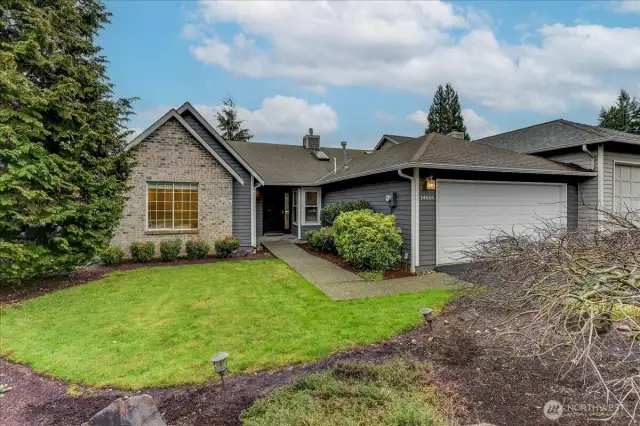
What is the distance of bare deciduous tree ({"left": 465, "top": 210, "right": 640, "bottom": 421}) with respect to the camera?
230 centimetres

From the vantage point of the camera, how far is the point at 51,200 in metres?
7.91

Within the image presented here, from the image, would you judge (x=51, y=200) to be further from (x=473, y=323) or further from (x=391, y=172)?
(x=473, y=323)

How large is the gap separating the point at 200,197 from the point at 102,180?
320 cm

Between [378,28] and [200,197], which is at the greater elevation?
[378,28]

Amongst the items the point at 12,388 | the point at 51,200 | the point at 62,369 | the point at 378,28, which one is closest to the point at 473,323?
the point at 62,369

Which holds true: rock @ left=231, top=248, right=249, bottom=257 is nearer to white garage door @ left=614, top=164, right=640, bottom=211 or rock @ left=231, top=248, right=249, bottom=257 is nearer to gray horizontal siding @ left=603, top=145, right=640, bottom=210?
gray horizontal siding @ left=603, top=145, right=640, bottom=210

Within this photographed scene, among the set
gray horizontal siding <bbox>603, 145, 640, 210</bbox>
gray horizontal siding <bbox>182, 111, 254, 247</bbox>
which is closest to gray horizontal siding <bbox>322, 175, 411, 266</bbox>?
gray horizontal siding <bbox>182, 111, 254, 247</bbox>

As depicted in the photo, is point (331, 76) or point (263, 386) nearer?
point (263, 386)

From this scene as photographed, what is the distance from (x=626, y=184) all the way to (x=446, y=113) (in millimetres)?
28395

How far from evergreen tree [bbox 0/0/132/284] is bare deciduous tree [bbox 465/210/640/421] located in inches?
355

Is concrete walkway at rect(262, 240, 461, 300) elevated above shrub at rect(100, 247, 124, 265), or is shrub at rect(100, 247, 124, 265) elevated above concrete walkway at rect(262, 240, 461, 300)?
shrub at rect(100, 247, 124, 265)

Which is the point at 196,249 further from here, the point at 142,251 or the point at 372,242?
the point at 372,242

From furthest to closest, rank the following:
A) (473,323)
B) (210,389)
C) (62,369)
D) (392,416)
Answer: (473,323)
(62,369)
(210,389)
(392,416)

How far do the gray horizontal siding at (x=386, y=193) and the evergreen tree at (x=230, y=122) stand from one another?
25028 mm
